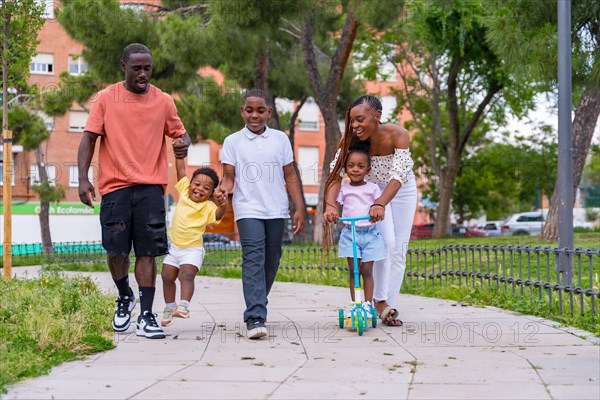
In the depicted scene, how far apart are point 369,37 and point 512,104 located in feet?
19.8

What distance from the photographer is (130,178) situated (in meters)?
6.27

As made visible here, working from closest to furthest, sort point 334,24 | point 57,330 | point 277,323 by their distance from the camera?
point 57,330
point 277,323
point 334,24

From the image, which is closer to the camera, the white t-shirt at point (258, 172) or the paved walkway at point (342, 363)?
the paved walkway at point (342, 363)

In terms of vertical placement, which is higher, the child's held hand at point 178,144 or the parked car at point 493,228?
the child's held hand at point 178,144

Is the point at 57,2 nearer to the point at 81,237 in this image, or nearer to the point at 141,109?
the point at 141,109

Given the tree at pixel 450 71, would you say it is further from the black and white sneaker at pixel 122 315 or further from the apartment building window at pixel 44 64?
the apartment building window at pixel 44 64

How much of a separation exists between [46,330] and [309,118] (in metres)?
51.8

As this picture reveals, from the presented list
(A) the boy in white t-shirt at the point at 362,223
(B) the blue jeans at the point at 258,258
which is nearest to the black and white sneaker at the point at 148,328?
(B) the blue jeans at the point at 258,258

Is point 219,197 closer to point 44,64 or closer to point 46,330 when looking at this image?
point 46,330

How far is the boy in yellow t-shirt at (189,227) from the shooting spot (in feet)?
22.9

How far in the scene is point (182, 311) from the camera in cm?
676

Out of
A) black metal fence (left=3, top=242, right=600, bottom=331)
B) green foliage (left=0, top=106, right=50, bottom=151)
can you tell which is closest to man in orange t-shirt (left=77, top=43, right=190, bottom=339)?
black metal fence (left=3, top=242, right=600, bottom=331)

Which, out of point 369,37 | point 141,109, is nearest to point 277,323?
point 141,109

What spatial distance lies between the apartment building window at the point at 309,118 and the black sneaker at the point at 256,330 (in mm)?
49727
